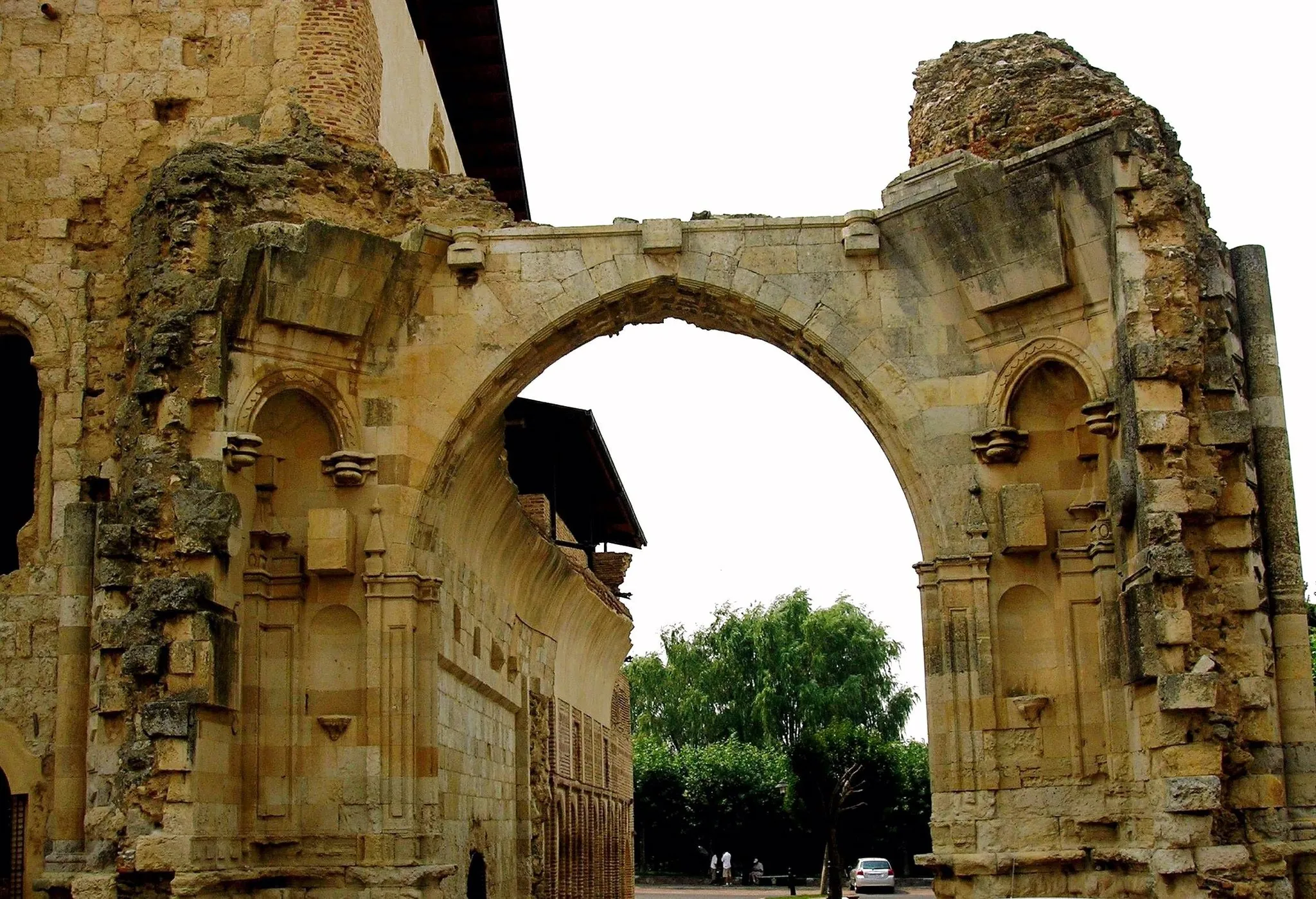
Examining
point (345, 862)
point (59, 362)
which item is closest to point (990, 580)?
point (345, 862)

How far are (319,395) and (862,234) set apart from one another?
423 centimetres

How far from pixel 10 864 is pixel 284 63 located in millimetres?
6418

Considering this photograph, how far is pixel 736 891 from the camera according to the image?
34938mm

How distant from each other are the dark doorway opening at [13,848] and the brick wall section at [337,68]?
5.54 m

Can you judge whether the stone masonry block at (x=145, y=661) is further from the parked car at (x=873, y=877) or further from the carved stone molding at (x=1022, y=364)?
the parked car at (x=873, y=877)

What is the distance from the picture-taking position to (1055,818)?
1155 cm

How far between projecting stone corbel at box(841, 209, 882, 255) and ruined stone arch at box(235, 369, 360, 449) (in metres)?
3.93

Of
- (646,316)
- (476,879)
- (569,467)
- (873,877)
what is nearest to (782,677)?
(873,877)

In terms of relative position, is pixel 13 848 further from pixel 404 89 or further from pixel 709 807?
pixel 709 807

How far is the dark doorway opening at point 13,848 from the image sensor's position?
12.1 meters

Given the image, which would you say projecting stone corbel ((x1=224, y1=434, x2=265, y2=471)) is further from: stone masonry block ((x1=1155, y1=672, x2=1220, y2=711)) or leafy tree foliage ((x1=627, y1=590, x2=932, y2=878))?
leafy tree foliage ((x1=627, y1=590, x2=932, y2=878))

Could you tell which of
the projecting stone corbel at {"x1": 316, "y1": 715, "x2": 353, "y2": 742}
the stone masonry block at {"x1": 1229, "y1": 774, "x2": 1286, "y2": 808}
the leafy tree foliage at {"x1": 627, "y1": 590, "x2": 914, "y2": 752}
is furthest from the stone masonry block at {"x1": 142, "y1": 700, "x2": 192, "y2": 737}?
the leafy tree foliage at {"x1": 627, "y1": 590, "x2": 914, "y2": 752}

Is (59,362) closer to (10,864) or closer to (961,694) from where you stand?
(10,864)

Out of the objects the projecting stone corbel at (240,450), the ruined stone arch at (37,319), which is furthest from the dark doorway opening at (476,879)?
the ruined stone arch at (37,319)
